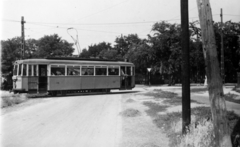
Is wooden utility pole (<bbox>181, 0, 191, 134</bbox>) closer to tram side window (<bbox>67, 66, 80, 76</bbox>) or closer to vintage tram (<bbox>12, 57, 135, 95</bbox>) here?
vintage tram (<bbox>12, 57, 135, 95</bbox>)

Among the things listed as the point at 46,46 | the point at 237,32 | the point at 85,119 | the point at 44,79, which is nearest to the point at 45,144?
the point at 85,119

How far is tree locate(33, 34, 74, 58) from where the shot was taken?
6612 centimetres

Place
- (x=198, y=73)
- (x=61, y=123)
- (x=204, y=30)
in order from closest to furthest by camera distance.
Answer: (x=204, y=30) → (x=61, y=123) → (x=198, y=73)

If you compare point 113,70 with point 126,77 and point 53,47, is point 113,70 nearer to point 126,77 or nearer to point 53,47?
point 126,77

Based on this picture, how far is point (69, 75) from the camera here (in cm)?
2069

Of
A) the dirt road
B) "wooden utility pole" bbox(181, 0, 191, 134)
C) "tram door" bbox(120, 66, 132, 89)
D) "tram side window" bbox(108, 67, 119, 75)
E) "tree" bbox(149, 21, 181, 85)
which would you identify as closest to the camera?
the dirt road

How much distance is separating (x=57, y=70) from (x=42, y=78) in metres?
1.36

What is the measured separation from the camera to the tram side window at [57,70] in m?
20.0

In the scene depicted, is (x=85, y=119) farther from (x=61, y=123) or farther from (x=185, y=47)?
(x=185, y=47)

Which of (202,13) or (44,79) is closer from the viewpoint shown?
(202,13)

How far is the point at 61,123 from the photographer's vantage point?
29.8 feet

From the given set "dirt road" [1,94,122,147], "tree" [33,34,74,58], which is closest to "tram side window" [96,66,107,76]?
"dirt road" [1,94,122,147]

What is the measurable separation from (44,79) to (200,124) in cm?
1501

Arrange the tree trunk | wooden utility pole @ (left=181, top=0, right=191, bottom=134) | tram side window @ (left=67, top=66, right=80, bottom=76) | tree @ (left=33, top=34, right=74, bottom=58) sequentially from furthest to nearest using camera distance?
tree @ (left=33, top=34, right=74, bottom=58) < tram side window @ (left=67, top=66, right=80, bottom=76) < wooden utility pole @ (left=181, top=0, right=191, bottom=134) < the tree trunk
